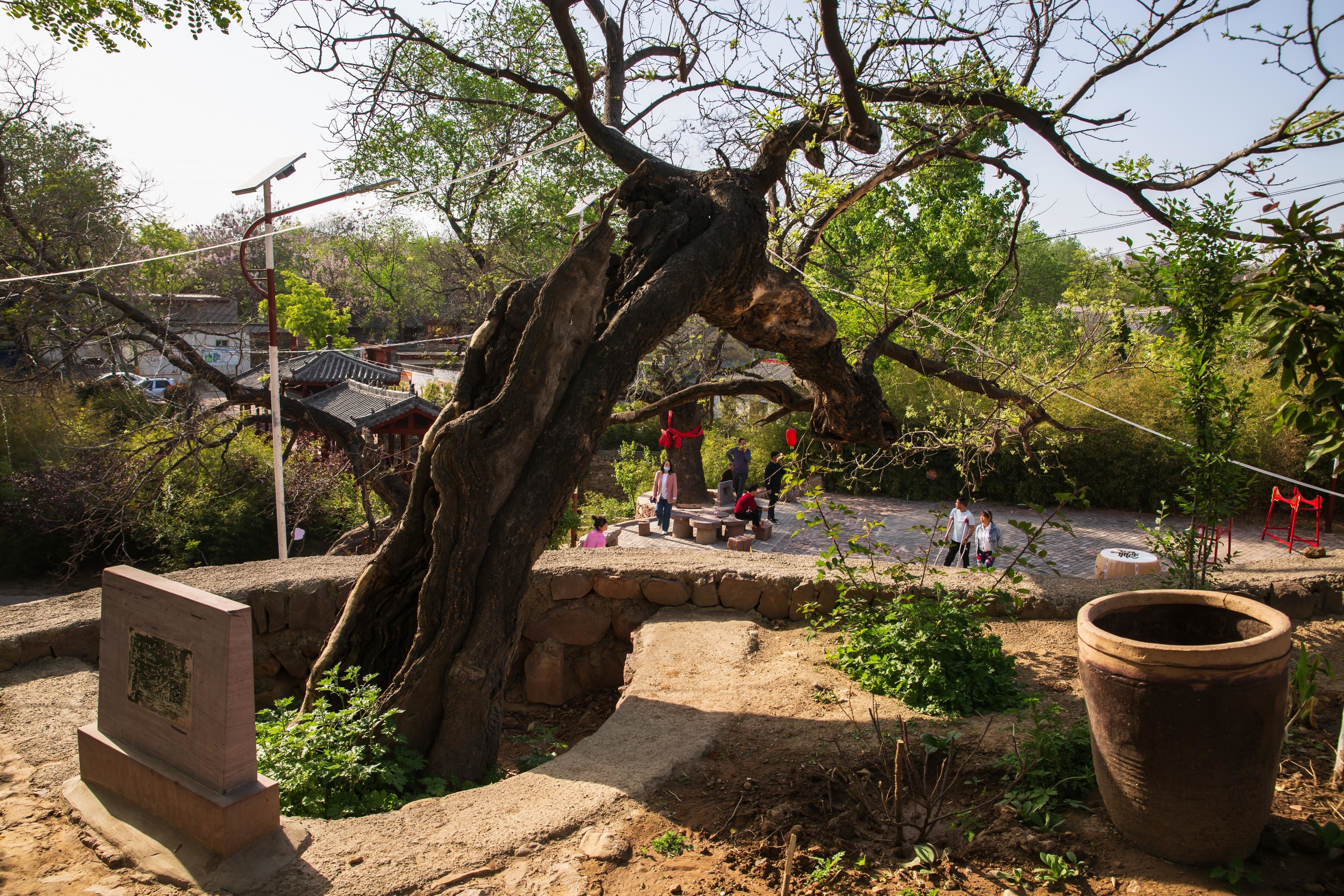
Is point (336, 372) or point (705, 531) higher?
point (336, 372)

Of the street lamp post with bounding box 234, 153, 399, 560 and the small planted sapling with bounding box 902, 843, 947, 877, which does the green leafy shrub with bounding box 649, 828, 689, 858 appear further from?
the street lamp post with bounding box 234, 153, 399, 560

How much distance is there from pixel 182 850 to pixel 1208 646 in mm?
3651

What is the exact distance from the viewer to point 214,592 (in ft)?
18.6

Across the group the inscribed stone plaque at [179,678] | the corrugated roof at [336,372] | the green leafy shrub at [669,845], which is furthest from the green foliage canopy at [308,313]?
the green leafy shrub at [669,845]

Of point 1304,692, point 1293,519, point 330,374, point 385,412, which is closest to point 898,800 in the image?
point 1304,692

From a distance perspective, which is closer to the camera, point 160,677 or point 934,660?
point 160,677

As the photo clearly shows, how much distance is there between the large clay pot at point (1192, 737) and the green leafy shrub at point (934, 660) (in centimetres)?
143

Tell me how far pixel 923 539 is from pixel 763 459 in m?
5.58

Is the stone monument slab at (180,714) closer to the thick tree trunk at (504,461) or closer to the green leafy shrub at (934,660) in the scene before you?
the thick tree trunk at (504,461)

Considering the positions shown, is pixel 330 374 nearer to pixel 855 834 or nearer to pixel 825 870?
pixel 855 834

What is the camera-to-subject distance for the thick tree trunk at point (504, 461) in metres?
3.94

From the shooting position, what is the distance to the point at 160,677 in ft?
10.3

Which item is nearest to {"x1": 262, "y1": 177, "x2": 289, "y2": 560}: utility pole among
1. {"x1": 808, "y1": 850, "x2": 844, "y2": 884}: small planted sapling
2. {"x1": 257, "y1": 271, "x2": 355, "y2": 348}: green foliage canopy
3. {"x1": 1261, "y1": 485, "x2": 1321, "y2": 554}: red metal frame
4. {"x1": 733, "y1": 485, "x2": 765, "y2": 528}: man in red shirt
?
{"x1": 808, "y1": 850, "x2": 844, "y2": 884}: small planted sapling

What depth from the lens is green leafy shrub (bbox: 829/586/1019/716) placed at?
4.22 metres
